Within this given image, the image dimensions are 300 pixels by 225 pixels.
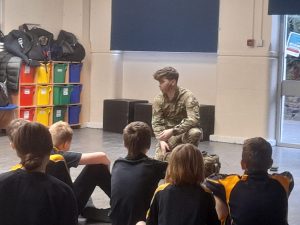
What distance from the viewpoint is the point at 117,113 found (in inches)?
382

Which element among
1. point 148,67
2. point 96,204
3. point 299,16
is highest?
point 299,16

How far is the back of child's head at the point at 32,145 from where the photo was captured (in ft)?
7.49

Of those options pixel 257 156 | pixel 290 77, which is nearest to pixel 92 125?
pixel 290 77

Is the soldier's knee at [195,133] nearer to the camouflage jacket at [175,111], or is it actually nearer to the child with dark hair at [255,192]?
the camouflage jacket at [175,111]

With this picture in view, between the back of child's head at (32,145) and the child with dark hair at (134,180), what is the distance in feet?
3.77

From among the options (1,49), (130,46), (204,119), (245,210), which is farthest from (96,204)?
(130,46)

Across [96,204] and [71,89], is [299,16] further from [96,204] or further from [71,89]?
[96,204]

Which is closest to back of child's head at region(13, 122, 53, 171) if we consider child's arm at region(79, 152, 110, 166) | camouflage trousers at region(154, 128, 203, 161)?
child's arm at region(79, 152, 110, 166)

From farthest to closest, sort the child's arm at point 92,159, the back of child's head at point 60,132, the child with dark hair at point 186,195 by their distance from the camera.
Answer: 1. the child's arm at point 92,159
2. the back of child's head at point 60,132
3. the child with dark hair at point 186,195

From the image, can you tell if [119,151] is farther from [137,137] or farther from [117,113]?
[137,137]

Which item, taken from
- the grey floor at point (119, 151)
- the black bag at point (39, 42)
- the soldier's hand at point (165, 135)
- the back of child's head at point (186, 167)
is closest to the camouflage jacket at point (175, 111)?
the soldier's hand at point (165, 135)

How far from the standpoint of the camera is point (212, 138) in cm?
913

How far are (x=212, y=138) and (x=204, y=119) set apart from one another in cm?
36

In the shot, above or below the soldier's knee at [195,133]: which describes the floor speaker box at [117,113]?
below
